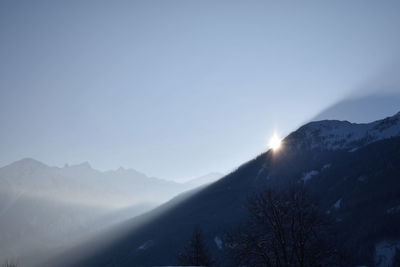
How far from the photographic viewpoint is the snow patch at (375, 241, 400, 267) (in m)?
125

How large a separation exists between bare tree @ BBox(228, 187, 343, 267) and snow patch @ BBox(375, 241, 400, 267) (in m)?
113

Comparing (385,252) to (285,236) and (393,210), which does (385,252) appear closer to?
(393,210)

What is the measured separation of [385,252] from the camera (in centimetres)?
12925

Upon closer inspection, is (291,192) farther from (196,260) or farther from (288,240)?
(196,260)

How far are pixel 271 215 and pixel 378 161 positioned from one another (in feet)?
632

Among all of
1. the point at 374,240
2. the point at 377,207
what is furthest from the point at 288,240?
the point at 377,207

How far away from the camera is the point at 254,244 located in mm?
26844

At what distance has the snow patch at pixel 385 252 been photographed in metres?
125

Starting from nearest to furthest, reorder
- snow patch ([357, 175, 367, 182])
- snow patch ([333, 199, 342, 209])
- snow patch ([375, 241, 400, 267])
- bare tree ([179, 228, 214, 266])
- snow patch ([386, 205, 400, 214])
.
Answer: bare tree ([179, 228, 214, 266])
snow patch ([375, 241, 400, 267])
snow patch ([386, 205, 400, 214])
snow patch ([333, 199, 342, 209])
snow patch ([357, 175, 367, 182])

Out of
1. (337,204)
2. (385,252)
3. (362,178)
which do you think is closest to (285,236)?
(385,252)

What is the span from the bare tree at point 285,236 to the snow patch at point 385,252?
372 ft

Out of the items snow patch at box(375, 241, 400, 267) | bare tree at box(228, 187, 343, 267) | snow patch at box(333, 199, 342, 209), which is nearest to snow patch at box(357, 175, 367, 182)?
snow patch at box(333, 199, 342, 209)

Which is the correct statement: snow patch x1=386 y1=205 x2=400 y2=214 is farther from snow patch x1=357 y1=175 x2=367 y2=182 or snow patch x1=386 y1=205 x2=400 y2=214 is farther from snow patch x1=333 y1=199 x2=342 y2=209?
snow patch x1=357 y1=175 x2=367 y2=182

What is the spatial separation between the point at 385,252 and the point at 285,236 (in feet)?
400
